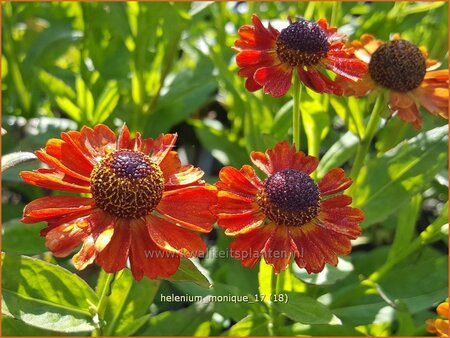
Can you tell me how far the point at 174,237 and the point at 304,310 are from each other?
0.29m

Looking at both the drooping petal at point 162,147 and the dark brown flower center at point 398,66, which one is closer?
the drooping petal at point 162,147

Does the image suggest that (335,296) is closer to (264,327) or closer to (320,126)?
(264,327)

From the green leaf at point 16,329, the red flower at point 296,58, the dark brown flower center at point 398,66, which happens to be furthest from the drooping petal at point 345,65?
the green leaf at point 16,329

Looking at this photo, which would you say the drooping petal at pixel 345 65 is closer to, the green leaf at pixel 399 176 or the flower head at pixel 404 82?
the flower head at pixel 404 82

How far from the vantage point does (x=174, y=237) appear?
88 centimetres

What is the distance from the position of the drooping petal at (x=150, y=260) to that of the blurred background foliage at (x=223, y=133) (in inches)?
8.9

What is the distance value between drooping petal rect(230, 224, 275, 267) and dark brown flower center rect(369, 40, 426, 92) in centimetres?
40

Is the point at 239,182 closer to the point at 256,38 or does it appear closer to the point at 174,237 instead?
the point at 174,237

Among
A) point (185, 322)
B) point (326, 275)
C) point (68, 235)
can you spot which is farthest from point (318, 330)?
point (68, 235)

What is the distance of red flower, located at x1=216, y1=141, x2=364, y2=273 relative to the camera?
35.5 inches

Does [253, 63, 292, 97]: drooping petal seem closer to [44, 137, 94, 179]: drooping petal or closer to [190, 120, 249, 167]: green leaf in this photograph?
[44, 137, 94, 179]: drooping petal

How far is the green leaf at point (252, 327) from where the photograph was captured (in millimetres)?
1146

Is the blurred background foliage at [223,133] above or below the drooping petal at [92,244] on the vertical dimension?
above

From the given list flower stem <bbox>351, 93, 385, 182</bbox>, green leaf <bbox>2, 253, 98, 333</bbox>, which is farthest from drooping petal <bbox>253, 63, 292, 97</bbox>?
green leaf <bbox>2, 253, 98, 333</bbox>
